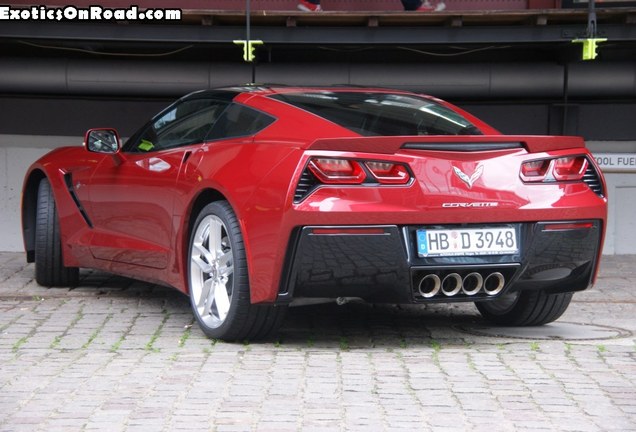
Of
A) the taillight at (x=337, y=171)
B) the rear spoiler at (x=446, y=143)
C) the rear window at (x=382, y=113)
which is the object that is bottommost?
the taillight at (x=337, y=171)

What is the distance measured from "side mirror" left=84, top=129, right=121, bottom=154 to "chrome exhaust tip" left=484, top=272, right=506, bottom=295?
2770 mm

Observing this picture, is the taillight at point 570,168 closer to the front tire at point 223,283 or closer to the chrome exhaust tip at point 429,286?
the chrome exhaust tip at point 429,286

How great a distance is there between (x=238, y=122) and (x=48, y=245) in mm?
2330

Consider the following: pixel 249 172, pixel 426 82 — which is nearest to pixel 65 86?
pixel 426 82

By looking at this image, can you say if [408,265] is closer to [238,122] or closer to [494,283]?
[494,283]

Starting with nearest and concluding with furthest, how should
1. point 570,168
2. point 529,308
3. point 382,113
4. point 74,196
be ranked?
point 570,168
point 382,113
point 529,308
point 74,196

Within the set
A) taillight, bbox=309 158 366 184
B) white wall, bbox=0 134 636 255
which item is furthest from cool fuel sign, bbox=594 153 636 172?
taillight, bbox=309 158 366 184

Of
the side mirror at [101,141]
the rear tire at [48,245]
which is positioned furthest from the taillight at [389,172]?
the rear tire at [48,245]

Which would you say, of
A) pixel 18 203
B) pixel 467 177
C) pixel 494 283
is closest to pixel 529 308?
pixel 494 283

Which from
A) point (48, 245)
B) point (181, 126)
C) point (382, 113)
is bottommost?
point (48, 245)

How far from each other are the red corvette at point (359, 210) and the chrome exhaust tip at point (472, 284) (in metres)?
0.01

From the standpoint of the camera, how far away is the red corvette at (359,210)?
6.03m

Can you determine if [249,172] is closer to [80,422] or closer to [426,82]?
[80,422]

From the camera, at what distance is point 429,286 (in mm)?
6254
